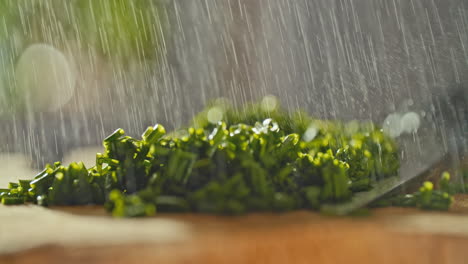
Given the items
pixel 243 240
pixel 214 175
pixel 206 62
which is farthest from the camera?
pixel 206 62

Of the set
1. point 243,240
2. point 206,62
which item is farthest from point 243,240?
point 206,62

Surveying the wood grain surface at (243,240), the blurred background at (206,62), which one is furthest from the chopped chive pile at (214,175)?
the blurred background at (206,62)

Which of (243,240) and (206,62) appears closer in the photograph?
(243,240)

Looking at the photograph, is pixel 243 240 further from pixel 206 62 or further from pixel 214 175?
pixel 206 62

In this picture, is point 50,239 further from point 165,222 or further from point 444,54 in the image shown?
point 444,54

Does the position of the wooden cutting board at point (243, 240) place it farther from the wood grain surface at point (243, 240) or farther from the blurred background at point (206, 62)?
the blurred background at point (206, 62)

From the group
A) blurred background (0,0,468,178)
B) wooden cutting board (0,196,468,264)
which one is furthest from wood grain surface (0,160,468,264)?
blurred background (0,0,468,178)

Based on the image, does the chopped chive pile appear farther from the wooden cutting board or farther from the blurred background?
the blurred background
